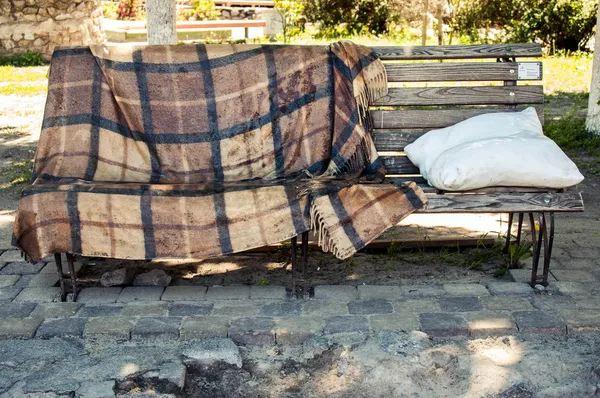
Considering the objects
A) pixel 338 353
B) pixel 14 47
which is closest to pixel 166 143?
pixel 338 353

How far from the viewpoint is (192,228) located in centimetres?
390

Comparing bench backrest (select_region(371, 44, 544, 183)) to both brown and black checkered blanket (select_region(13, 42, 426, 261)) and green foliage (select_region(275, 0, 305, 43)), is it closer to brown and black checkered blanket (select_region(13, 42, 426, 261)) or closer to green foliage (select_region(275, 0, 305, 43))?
brown and black checkered blanket (select_region(13, 42, 426, 261))

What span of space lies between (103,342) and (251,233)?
0.88 meters

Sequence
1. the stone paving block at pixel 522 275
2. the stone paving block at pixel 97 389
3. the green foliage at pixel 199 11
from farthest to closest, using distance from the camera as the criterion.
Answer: the green foliage at pixel 199 11 < the stone paving block at pixel 522 275 < the stone paving block at pixel 97 389

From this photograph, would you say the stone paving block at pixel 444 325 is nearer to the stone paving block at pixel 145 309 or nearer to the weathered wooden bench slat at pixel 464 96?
the stone paving block at pixel 145 309

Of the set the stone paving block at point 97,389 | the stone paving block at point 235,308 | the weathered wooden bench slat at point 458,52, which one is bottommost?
the stone paving block at point 235,308

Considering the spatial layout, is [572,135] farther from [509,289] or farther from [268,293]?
[268,293]

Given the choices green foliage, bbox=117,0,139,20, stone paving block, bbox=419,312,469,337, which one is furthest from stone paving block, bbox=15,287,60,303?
green foliage, bbox=117,0,139,20

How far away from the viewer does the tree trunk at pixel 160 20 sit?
546cm

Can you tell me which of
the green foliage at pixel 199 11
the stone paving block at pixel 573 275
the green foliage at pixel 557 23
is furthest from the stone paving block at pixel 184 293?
the green foliage at pixel 199 11

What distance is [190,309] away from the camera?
3879 mm

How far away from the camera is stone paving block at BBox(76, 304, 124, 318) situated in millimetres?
3816

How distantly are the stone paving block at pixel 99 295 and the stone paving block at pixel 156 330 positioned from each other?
0.37m

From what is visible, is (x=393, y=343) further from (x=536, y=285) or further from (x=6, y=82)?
(x=6, y=82)
